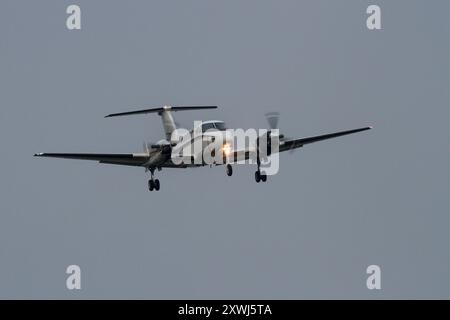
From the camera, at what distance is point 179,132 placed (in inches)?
3206

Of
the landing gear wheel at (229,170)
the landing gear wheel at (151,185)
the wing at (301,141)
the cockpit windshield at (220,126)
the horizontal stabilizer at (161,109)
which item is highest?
the horizontal stabilizer at (161,109)

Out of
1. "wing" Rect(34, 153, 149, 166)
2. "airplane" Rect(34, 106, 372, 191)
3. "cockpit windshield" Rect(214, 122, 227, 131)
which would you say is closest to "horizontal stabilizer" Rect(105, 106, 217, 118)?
"airplane" Rect(34, 106, 372, 191)

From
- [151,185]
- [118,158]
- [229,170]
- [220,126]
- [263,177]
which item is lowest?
[151,185]

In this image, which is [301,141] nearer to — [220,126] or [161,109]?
[220,126]

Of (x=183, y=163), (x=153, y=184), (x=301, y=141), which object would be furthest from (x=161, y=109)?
(x=301, y=141)

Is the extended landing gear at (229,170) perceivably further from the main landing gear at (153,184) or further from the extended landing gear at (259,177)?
the main landing gear at (153,184)

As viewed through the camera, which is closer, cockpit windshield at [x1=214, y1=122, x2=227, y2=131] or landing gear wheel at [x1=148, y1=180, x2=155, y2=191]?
cockpit windshield at [x1=214, y1=122, x2=227, y2=131]

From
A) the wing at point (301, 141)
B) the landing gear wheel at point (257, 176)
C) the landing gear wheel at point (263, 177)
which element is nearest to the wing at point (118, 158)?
the landing gear wheel at point (257, 176)

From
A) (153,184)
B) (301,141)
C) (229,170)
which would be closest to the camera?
(229,170)

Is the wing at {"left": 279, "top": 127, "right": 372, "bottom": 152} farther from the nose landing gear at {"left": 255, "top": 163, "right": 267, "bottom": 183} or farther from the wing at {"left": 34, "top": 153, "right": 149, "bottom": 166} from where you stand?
the wing at {"left": 34, "top": 153, "right": 149, "bottom": 166}

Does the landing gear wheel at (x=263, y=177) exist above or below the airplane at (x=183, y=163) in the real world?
below
